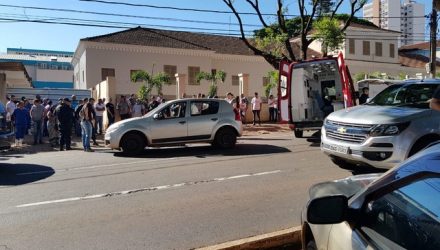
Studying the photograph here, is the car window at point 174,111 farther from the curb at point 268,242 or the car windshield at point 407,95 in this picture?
the curb at point 268,242

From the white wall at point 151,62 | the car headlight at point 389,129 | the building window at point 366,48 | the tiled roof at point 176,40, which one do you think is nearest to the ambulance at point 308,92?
the car headlight at point 389,129

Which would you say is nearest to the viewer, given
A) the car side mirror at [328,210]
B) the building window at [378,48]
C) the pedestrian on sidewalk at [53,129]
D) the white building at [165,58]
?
the car side mirror at [328,210]

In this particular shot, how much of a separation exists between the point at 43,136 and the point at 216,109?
9110 millimetres

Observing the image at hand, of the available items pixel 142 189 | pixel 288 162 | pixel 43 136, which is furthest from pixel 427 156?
pixel 43 136

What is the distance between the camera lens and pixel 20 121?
17062 mm

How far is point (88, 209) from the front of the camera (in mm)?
7055

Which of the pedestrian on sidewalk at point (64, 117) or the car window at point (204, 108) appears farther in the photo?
the pedestrian on sidewalk at point (64, 117)

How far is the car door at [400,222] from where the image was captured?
83.7 inches

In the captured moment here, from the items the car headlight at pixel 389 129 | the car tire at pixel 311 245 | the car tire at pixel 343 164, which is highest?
the car headlight at pixel 389 129

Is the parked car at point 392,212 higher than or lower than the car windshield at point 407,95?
lower

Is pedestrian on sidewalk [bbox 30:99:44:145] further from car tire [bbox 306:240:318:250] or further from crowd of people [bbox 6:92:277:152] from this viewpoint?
car tire [bbox 306:240:318:250]

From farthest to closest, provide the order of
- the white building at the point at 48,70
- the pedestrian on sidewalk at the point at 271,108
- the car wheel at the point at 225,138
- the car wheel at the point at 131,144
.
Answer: the white building at the point at 48,70 → the pedestrian on sidewalk at the point at 271,108 → the car wheel at the point at 225,138 → the car wheel at the point at 131,144

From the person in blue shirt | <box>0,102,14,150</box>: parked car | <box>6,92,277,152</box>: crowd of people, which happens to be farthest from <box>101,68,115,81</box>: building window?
<box>0,102,14,150</box>: parked car

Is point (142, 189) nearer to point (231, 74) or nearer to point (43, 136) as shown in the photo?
point (43, 136)
